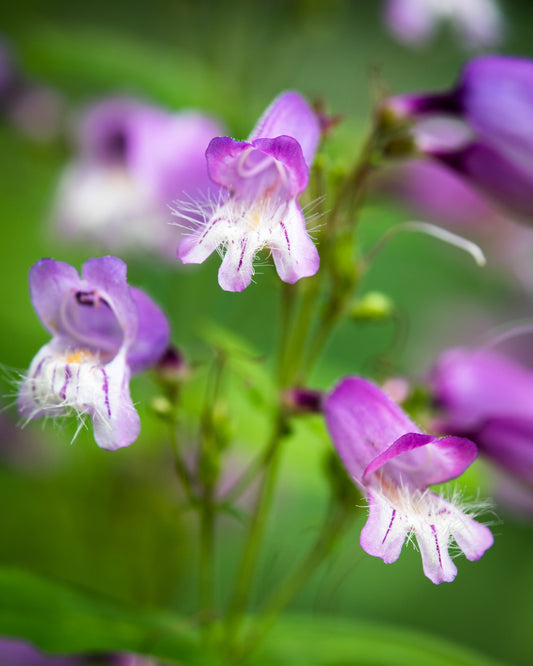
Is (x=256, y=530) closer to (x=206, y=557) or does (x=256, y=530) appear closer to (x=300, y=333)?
(x=206, y=557)

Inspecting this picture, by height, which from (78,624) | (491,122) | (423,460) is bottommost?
(78,624)

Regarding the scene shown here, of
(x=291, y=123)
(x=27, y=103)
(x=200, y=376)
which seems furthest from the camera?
(x=27, y=103)

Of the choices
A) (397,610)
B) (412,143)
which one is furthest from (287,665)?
(397,610)

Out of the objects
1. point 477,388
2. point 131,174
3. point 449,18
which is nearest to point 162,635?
point 477,388

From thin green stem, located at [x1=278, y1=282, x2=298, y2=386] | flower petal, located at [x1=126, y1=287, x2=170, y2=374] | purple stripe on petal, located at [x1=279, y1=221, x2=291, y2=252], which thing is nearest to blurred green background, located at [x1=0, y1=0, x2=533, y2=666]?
thin green stem, located at [x1=278, y1=282, x2=298, y2=386]

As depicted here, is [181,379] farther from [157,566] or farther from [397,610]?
[397,610]
